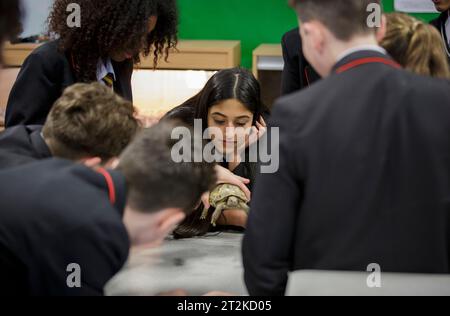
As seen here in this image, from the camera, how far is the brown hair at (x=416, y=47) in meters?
1.54

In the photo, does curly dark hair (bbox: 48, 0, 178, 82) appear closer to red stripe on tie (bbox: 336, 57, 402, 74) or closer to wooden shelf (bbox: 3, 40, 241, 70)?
red stripe on tie (bbox: 336, 57, 402, 74)

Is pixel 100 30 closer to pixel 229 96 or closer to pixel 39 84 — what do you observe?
pixel 39 84

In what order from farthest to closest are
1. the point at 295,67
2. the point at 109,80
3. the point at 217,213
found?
the point at 295,67 → the point at 109,80 → the point at 217,213

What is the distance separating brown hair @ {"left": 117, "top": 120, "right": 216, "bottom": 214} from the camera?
1400 millimetres

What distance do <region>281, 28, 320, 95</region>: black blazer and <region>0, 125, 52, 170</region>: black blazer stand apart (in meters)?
1.23

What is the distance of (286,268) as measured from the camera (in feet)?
4.69

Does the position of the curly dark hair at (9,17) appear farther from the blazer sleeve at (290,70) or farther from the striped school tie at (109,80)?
the blazer sleeve at (290,70)

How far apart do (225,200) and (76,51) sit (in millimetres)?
737

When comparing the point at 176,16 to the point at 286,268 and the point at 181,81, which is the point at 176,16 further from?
the point at 181,81

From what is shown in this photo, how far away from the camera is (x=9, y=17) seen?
1.20m

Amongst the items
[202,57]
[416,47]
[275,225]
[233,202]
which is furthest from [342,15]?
[202,57]

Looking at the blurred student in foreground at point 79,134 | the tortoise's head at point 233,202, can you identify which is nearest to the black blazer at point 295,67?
the tortoise's head at point 233,202

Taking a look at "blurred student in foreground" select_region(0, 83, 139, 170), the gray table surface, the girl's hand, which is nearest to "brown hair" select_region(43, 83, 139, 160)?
"blurred student in foreground" select_region(0, 83, 139, 170)

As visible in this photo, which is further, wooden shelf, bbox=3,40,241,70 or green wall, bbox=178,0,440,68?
green wall, bbox=178,0,440,68
